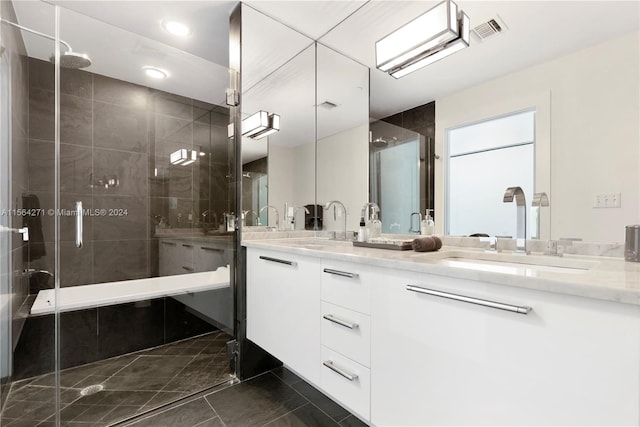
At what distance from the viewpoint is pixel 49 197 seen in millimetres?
1714

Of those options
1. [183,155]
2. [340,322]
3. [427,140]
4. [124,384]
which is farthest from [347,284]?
[183,155]

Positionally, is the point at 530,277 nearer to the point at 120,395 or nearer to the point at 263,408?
the point at 263,408

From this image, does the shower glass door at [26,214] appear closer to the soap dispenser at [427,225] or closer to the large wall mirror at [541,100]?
the large wall mirror at [541,100]

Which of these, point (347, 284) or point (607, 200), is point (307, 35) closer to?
point (347, 284)

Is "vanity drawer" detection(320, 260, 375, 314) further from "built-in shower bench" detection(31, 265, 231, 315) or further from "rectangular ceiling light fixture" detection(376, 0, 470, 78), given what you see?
"rectangular ceiling light fixture" detection(376, 0, 470, 78)

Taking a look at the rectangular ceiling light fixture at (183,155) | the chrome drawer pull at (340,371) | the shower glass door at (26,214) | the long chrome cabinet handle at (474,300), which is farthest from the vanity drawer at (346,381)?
the rectangular ceiling light fixture at (183,155)

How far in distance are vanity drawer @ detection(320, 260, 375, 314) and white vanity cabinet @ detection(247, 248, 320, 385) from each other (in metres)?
0.07

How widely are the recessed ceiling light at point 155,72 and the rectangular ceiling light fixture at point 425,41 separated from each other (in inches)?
66.7

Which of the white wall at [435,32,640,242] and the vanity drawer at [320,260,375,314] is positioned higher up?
the white wall at [435,32,640,242]

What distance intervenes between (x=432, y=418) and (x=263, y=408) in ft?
3.42

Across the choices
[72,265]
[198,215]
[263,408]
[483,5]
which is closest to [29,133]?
[72,265]

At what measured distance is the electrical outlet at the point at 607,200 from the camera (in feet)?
3.73

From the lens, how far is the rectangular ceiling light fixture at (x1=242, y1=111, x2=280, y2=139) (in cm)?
206

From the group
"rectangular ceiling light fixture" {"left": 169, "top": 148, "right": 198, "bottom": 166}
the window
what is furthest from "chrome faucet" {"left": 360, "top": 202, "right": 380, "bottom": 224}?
"rectangular ceiling light fixture" {"left": 169, "top": 148, "right": 198, "bottom": 166}
